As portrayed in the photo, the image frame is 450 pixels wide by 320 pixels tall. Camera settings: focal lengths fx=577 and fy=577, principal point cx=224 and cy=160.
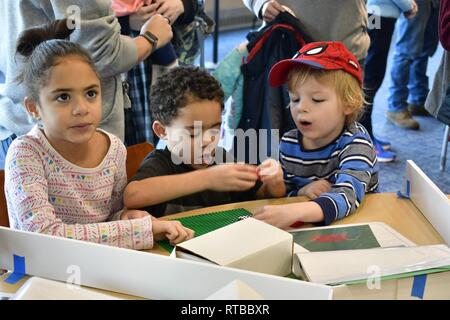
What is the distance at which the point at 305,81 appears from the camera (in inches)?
63.7

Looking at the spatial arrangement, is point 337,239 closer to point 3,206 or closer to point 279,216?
point 279,216

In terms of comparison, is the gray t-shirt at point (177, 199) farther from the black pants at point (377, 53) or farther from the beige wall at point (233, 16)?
the beige wall at point (233, 16)

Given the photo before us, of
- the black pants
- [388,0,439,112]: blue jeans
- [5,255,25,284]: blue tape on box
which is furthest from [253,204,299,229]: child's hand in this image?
[388,0,439,112]: blue jeans

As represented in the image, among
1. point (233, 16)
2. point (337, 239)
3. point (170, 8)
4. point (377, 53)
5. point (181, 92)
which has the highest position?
point (170, 8)

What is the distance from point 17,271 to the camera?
108 cm

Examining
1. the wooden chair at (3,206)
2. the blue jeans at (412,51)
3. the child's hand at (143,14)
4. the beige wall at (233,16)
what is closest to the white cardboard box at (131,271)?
the wooden chair at (3,206)

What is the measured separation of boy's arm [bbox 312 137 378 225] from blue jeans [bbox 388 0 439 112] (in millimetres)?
2443

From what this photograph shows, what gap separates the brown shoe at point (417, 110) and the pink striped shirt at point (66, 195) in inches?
124

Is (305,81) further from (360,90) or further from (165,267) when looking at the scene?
(165,267)

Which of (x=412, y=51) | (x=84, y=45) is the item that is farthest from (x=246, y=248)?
(x=412, y=51)

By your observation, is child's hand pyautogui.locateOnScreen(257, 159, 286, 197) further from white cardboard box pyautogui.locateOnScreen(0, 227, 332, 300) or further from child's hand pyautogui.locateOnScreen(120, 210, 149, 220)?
white cardboard box pyautogui.locateOnScreen(0, 227, 332, 300)

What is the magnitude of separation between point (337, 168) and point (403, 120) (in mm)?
2567

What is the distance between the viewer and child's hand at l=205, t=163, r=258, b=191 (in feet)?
4.66
